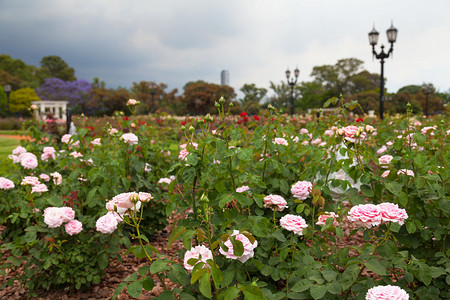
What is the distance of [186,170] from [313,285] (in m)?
Answer: 0.87

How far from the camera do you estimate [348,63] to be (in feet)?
167

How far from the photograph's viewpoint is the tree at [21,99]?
38188 mm

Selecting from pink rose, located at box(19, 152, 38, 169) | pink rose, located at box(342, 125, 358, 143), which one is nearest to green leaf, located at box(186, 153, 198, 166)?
pink rose, located at box(342, 125, 358, 143)

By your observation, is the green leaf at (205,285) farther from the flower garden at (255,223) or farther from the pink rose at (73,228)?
the pink rose at (73,228)

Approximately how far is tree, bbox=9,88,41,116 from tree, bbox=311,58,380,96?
124 ft

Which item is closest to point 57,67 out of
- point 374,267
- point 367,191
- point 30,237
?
point 30,237

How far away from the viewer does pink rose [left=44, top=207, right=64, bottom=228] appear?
2.26 meters

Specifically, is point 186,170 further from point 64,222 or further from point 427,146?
point 427,146

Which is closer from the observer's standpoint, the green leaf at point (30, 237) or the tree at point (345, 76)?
the green leaf at point (30, 237)

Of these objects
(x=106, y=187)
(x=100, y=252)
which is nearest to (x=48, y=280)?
(x=100, y=252)

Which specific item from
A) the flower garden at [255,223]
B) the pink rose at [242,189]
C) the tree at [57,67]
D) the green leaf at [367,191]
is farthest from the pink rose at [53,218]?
the tree at [57,67]

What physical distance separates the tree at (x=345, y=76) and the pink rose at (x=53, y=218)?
163 ft

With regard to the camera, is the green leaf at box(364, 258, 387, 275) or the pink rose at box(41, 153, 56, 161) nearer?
the green leaf at box(364, 258, 387, 275)

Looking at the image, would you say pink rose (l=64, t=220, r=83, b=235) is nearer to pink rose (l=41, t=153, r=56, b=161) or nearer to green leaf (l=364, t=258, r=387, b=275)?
pink rose (l=41, t=153, r=56, b=161)
